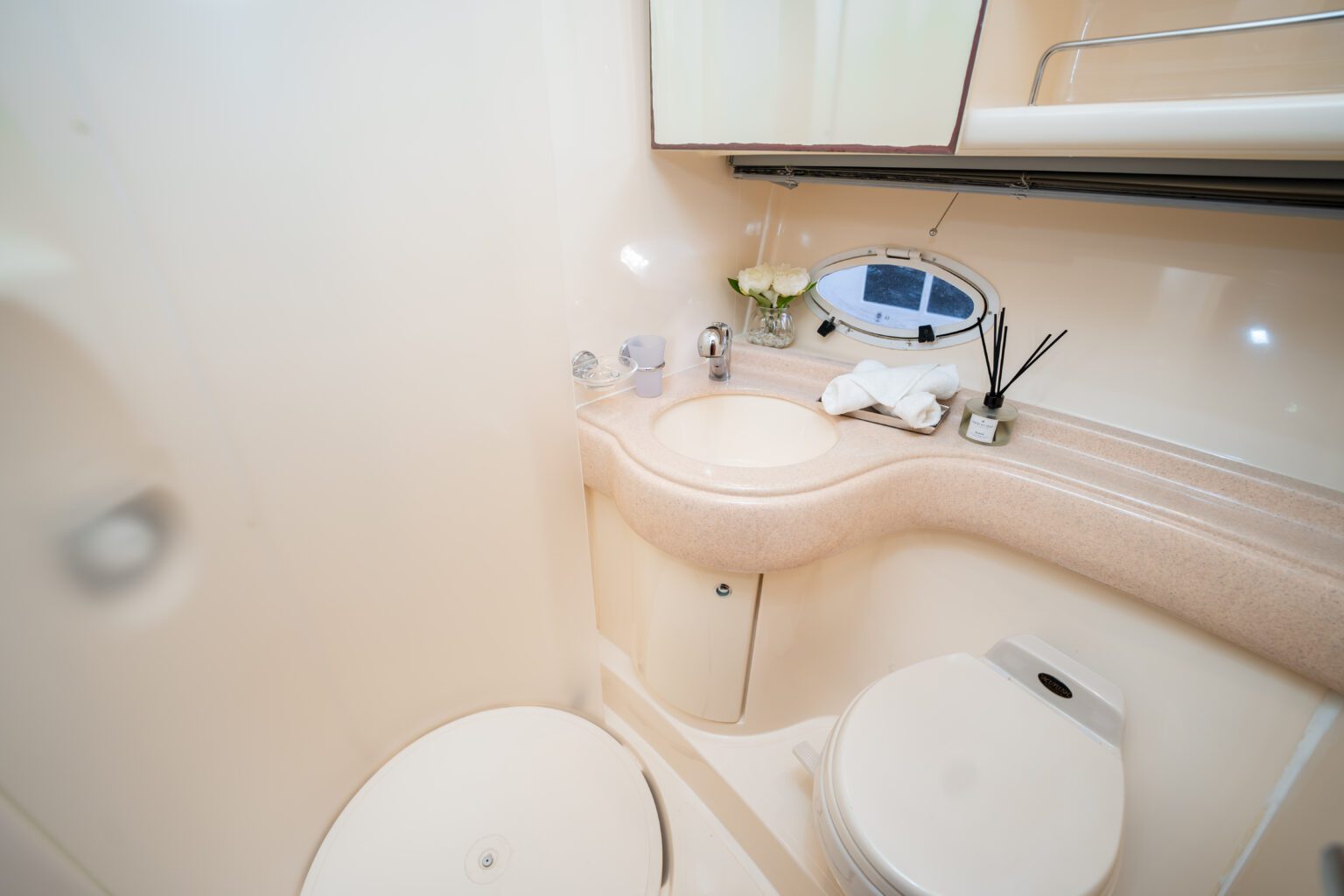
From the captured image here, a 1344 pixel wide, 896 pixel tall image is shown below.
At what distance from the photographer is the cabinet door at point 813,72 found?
2.11ft

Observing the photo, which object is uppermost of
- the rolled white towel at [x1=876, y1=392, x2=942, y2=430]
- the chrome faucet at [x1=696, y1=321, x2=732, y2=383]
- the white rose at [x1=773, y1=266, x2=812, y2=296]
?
the white rose at [x1=773, y1=266, x2=812, y2=296]

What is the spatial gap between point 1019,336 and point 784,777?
1.06 metres

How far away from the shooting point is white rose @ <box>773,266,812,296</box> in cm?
116

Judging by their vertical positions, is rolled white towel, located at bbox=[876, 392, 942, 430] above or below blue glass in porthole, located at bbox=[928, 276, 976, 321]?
below

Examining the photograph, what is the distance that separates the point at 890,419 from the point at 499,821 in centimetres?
110

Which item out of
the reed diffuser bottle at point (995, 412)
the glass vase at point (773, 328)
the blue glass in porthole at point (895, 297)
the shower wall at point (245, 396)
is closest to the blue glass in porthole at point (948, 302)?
the blue glass in porthole at point (895, 297)

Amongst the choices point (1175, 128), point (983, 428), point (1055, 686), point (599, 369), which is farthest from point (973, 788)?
point (599, 369)

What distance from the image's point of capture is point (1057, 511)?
77cm

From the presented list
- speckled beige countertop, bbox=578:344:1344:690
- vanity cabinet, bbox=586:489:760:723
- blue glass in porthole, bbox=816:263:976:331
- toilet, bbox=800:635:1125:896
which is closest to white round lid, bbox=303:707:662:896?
vanity cabinet, bbox=586:489:760:723

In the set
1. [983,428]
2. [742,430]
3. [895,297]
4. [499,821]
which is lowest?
[499,821]

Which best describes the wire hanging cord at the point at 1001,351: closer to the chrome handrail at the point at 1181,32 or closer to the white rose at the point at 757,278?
the chrome handrail at the point at 1181,32

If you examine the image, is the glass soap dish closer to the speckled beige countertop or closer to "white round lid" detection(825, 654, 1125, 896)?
the speckled beige countertop

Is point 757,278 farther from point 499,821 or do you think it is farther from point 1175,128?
point 499,821

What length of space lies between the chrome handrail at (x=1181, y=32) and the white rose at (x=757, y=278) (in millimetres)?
562
